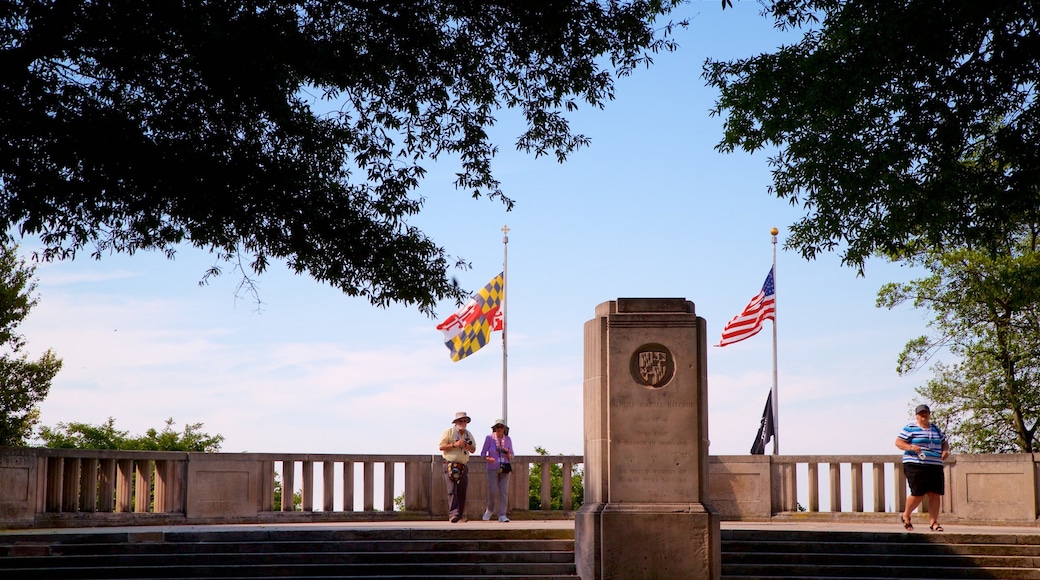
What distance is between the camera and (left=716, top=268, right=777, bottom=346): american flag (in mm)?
24906

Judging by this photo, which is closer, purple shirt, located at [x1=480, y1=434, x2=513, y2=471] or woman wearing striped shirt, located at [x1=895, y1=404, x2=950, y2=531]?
woman wearing striped shirt, located at [x1=895, y1=404, x2=950, y2=531]

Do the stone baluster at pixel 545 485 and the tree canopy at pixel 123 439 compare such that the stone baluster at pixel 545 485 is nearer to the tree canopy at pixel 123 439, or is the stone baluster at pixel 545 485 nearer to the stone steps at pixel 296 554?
the stone steps at pixel 296 554

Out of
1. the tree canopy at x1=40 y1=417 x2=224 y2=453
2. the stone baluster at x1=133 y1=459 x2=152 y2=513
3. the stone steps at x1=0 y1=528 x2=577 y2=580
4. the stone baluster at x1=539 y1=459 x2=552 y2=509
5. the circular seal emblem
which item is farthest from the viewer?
the tree canopy at x1=40 y1=417 x2=224 y2=453

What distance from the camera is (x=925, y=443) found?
17328 millimetres

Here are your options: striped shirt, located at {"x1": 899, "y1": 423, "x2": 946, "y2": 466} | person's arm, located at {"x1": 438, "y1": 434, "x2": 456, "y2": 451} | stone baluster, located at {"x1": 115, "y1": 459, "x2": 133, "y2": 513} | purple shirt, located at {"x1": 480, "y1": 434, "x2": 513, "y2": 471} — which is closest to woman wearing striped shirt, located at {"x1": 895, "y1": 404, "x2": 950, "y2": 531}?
striped shirt, located at {"x1": 899, "y1": 423, "x2": 946, "y2": 466}

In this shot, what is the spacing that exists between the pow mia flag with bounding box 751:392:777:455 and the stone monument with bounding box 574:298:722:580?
40.1 ft

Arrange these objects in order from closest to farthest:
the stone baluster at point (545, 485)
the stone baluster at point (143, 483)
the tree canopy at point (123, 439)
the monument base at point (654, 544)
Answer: the monument base at point (654, 544) → the stone baluster at point (143, 483) → the stone baluster at point (545, 485) → the tree canopy at point (123, 439)

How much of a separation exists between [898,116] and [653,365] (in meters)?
5.49

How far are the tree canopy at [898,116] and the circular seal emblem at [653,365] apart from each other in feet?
14.7

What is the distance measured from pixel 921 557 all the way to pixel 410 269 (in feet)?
24.7

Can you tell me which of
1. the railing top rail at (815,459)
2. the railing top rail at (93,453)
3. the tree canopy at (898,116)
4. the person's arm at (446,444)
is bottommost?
the railing top rail at (815,459)

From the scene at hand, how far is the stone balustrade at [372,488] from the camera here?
62.0 ft

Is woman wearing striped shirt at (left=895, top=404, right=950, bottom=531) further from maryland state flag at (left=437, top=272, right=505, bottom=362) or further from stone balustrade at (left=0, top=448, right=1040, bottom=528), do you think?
maryland state flag at (left=437, top=272, right=505, bottom=362)

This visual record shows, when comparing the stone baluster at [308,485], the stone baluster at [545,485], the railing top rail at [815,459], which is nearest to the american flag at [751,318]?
the railing top rail at [815,459]
